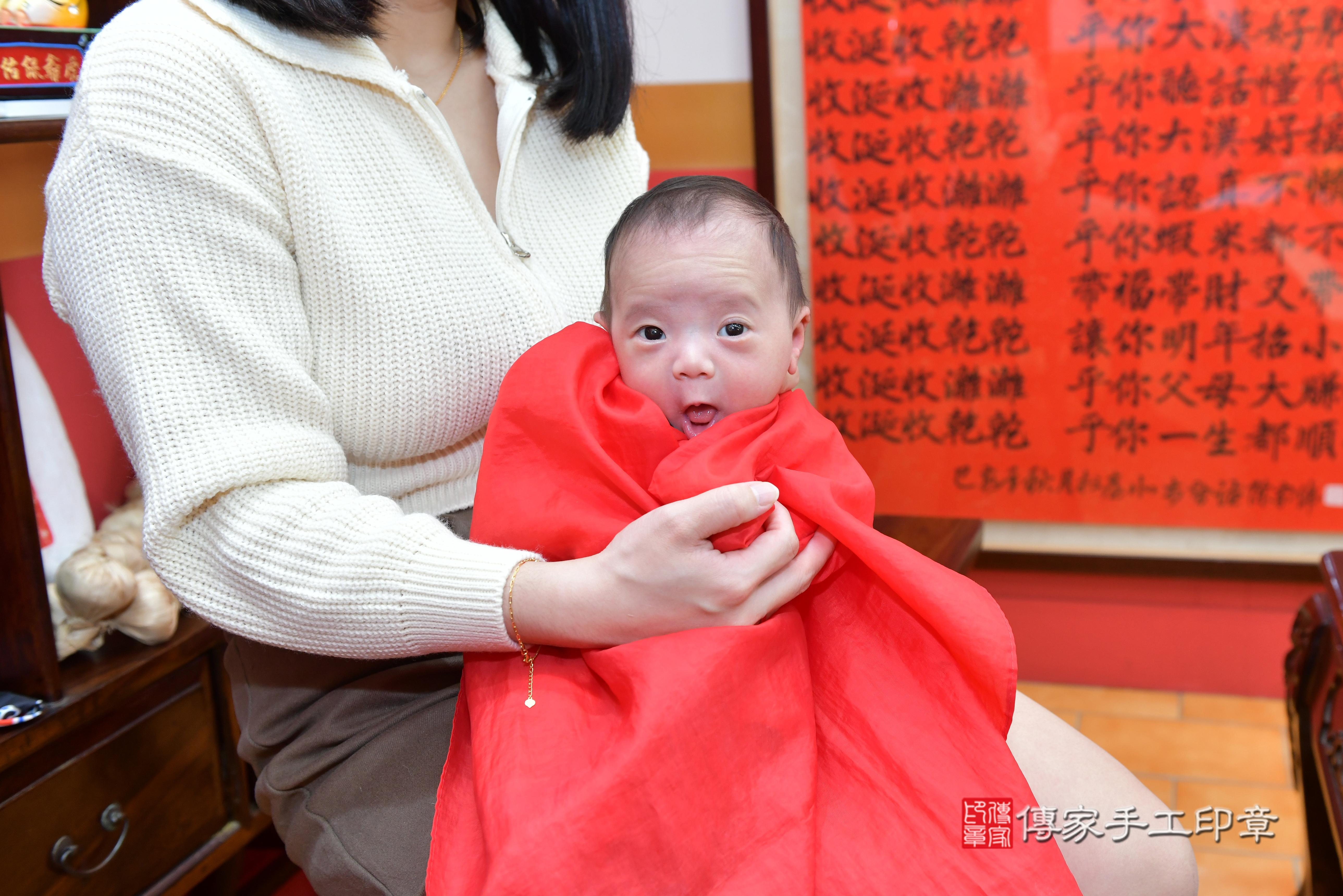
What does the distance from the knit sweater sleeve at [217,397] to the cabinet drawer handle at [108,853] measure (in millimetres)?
649

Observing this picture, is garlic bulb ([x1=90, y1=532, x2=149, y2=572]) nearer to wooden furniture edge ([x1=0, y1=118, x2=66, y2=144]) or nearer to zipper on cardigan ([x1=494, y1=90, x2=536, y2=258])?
wooden furniture edge ([x1=0, y1=118, x2=66, y2=144])

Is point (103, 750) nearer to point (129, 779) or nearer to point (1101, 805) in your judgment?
point (129, 779)

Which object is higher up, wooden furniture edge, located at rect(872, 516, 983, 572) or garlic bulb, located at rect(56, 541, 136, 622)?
garlic bulb, located at rect(56, 541, 136, 622)

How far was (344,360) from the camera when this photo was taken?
3.05ft

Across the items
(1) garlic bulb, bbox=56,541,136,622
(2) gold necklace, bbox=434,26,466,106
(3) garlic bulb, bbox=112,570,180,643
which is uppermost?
(2) gold necklace, bbox=434,26,466,106

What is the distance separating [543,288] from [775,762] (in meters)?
0.55

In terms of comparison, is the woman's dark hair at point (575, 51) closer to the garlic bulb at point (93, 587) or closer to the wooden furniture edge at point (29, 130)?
the wooden furniture edge at point (29, 130)

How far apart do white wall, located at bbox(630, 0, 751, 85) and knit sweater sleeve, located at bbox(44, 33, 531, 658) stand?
4.39 feet

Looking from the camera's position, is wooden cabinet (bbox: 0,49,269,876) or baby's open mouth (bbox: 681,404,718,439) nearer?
baby's open mouth (bbox: 681,404,718,439)

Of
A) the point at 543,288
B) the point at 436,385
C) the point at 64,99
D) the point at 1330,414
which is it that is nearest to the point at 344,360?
the point at 436,385

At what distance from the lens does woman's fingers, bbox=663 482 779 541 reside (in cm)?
76

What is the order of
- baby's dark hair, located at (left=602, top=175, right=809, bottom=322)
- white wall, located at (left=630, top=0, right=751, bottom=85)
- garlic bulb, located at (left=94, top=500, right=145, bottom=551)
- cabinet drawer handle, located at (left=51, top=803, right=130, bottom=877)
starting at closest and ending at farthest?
baby's dark hair, located at (left=602, top=175, right=809, bottom=322), cabinet drawer handle, located at (left=51, top=803, right=130, bottom=877), garlic bulb, located at (left=94, top=500, right=145, bottom=551), white wall, located at (left=630, top=0, right=751, bottom=85)

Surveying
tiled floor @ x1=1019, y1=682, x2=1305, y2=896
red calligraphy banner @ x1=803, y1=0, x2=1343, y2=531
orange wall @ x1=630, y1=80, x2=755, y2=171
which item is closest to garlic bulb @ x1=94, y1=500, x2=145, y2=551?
orange wall @ x1=630, y1=80, x2=755, y2=171
